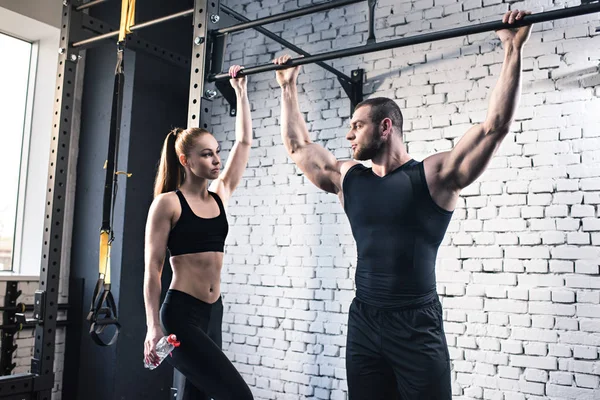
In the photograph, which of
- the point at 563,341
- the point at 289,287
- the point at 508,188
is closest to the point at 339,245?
the point at 289,287

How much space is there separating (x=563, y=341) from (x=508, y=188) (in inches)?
37.1

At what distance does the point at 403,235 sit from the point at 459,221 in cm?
163

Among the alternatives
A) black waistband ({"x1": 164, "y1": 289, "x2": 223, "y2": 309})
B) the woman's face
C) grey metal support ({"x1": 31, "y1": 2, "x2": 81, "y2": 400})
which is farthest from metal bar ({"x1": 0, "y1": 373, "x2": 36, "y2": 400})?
the woman's face

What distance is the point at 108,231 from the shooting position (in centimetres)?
275

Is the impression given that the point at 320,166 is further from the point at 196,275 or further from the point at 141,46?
the point at 141,46

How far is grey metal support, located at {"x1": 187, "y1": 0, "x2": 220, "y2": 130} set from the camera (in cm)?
261

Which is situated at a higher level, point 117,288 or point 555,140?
point 555,140

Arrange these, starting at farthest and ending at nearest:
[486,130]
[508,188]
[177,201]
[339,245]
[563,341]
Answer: [339,245], [508,188], [563,341], [177,201], [486,130]

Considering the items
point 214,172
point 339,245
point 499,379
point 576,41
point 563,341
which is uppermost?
point 576,41

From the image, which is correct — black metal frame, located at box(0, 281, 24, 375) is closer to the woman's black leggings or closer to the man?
the woman's black leggings

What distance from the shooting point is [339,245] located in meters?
4.17

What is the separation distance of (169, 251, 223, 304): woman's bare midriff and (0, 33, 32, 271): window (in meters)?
2.38

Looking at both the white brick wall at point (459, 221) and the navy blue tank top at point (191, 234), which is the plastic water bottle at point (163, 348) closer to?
the navy blue tank top at point (191, 234)

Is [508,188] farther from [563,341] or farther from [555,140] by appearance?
[563,341]
